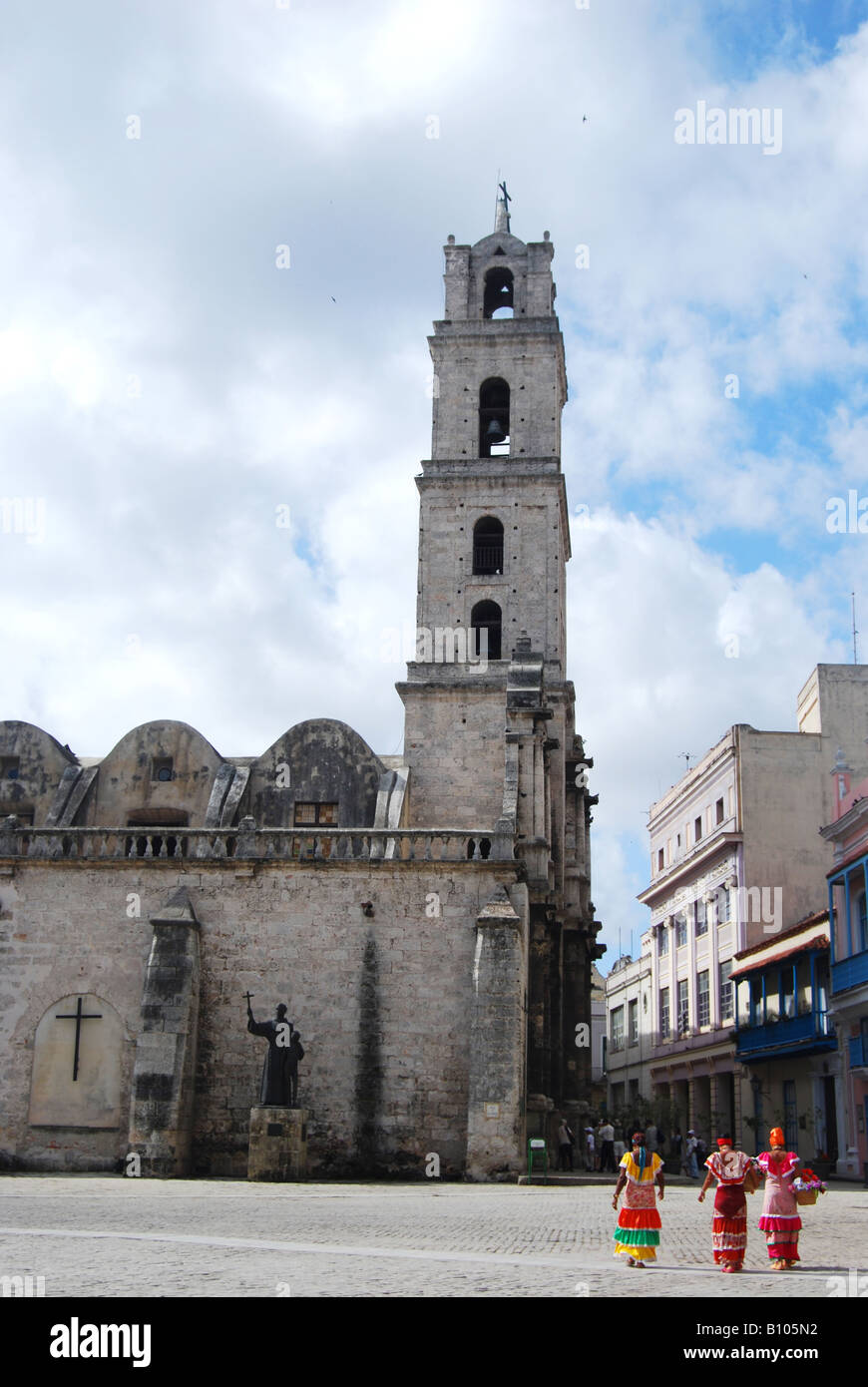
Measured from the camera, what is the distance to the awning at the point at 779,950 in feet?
102

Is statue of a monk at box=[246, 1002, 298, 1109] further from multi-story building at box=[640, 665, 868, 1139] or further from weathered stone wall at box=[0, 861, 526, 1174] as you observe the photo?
multi-story building at box=[640, 665, 868, 1139]

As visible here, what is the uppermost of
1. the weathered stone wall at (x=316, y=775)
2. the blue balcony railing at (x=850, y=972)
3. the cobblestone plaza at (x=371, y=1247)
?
the weathered stone wall at (x=316, y=775)

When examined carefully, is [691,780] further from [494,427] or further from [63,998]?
[63,998]

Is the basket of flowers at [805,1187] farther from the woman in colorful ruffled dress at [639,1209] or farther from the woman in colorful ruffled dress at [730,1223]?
the woman in colorful ruffled dress at [639,1209]

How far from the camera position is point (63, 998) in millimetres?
22828

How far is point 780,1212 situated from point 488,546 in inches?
949

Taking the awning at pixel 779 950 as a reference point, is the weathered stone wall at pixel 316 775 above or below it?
above

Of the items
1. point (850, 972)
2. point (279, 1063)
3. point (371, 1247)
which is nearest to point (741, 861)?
point (850, 972)

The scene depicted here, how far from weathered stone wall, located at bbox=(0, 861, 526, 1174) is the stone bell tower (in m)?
3.68

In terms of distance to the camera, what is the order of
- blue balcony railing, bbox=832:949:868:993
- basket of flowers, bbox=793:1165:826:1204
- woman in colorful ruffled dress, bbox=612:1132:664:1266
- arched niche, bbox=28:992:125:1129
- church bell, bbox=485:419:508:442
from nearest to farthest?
1. woman in colorful ruffled dress, bbox=612:1132:664:1266
2. basket of flowers, bbox=793:1165:826:1204
3. arched niche, bbox=28:992:125:1129
4. blue balcony railing, bbox=832:949:868:993
5. church bell, bbox=485:419:508:442

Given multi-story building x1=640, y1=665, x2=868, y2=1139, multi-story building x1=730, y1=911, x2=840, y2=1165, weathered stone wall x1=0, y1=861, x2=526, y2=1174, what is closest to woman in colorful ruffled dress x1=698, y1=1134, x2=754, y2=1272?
weathered stone wall x1=0, y1=861, x2=526, y2=1174

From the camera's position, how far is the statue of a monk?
19.7 metres

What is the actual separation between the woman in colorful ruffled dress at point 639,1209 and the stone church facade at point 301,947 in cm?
1016

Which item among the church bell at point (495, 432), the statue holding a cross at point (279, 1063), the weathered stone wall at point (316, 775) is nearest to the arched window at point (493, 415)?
the church bell at point (495, 432)
